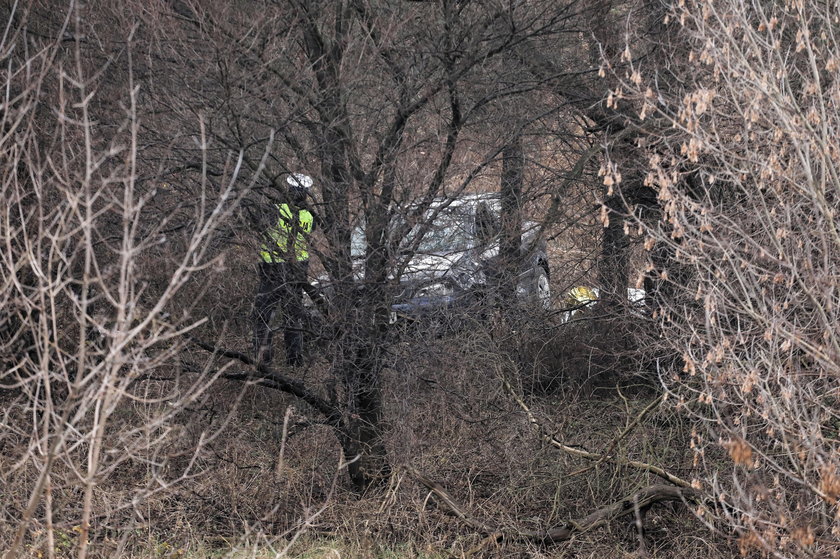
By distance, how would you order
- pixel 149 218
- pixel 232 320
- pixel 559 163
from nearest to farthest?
pixel 149 218 → pixel 232 320 → pixel 559 163

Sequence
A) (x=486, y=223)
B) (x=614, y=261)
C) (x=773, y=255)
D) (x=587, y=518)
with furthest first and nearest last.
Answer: (x=614, y=261) < (x=486, y=223) < (x=587, y=518) < (x=773, y=255)

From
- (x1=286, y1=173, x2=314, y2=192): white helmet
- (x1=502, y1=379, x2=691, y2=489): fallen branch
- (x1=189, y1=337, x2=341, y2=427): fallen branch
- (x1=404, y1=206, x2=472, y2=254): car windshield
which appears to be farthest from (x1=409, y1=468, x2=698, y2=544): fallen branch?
(x1=286, y1=173, x2=314, y2=192): white helmet

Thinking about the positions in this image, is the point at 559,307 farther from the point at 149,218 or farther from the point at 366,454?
the point at 149,218

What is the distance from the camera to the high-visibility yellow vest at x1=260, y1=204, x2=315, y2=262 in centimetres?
735

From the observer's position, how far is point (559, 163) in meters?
9.14

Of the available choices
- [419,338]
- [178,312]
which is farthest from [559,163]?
[178,312]

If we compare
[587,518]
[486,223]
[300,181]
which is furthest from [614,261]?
[300,181]

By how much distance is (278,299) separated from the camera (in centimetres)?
773

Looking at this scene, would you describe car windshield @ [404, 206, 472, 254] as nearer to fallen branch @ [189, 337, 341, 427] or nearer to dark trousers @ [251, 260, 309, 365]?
dark trousers @ [251, 260, 309, 365]

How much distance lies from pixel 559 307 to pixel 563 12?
2.75 meters

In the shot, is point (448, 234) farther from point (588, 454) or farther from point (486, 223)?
point (588, 454)

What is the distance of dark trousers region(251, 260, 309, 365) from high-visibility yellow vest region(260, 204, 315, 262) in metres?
0.07

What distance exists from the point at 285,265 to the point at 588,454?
2.71 meters

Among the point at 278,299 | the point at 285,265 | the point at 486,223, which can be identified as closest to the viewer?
the point at 285,265
